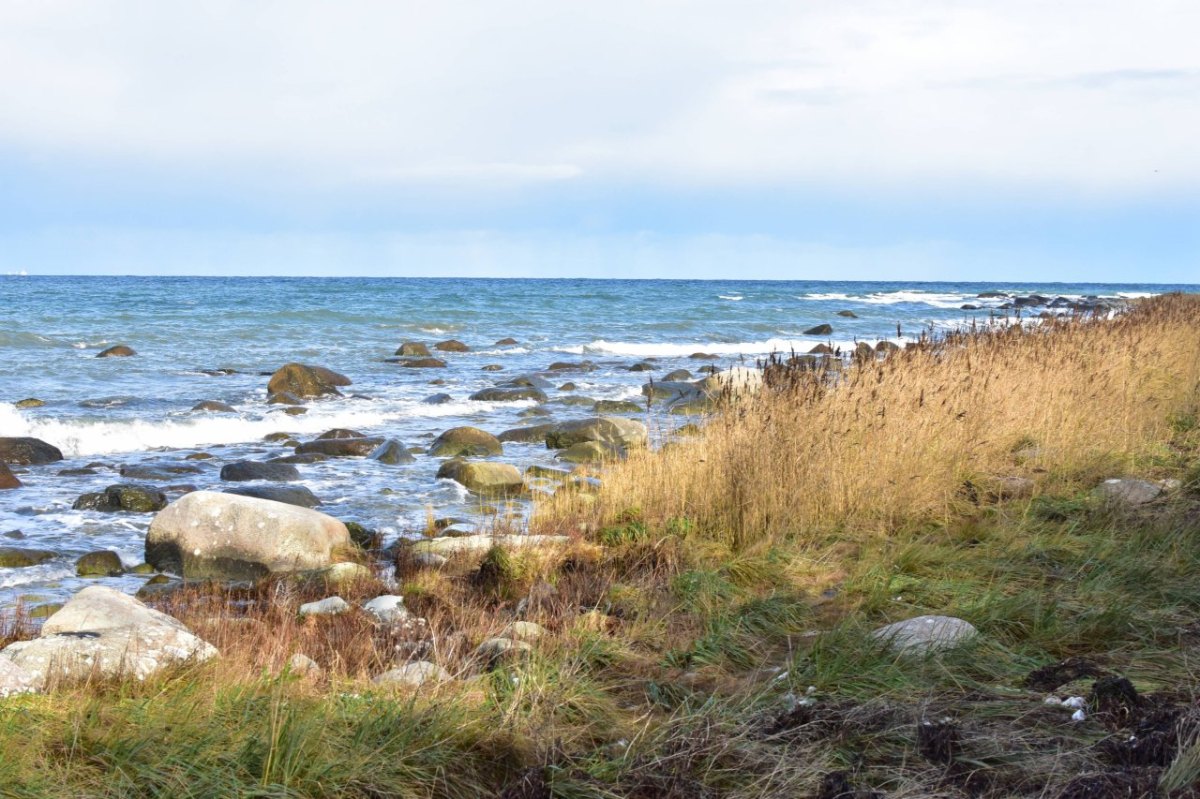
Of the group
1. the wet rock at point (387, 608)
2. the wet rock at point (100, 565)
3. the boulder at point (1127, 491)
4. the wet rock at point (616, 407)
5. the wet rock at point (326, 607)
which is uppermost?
the boulder at point (1127, 491)

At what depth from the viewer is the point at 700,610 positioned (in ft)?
17.7

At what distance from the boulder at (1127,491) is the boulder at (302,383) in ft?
43.4

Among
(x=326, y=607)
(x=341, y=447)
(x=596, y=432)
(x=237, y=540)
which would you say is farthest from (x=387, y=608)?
(x=596, y=432)

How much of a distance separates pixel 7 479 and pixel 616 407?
28.7 feet

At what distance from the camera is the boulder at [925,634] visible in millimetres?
4477

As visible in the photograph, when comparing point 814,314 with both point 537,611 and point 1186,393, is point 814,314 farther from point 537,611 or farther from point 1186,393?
point 537,611

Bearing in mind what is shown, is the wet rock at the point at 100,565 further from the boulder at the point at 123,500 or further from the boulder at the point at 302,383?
the boulder at the point at 302,383

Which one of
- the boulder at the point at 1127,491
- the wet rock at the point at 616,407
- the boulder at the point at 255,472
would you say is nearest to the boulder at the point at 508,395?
the wet rock at the point at 616,407

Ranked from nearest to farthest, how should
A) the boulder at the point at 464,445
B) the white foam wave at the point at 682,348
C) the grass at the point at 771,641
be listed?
the grass at the point at 771,641 → the boulder at the point at 464,445 → the white foam wave at the point at 682,348

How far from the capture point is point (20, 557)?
7316 mm

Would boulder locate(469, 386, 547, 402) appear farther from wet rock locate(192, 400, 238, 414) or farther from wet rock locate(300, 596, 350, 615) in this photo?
wet rock locate(300, 596, 350, 615)

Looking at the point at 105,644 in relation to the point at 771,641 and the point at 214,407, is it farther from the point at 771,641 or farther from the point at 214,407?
the point at 214,407

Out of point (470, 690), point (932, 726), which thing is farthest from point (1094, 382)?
point (470, 690)

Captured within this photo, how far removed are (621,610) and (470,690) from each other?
5.64 ft
